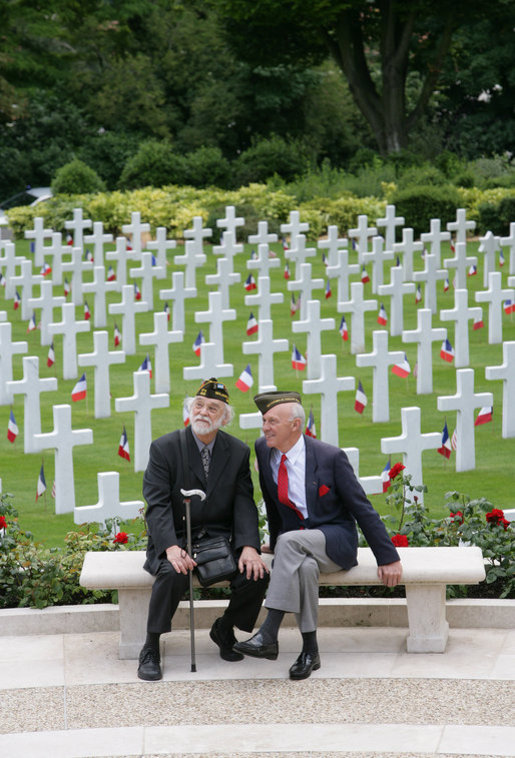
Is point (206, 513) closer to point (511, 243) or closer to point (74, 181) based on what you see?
point (511, 243)

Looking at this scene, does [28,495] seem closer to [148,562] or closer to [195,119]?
[148,562]

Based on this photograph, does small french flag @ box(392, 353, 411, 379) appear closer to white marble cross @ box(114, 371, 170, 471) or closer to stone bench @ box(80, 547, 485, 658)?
white marble cross @ box(114, 371, 170, 471)

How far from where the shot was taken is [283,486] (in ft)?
21.6

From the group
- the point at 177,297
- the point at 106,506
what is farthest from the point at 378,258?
the point at 106,506

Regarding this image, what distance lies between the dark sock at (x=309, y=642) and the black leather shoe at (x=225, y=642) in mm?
372

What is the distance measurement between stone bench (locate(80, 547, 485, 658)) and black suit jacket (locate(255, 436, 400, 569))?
0.44 ft

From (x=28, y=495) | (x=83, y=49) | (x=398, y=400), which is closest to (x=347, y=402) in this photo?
(x=398, y=400)

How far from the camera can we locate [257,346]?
43.0 feet

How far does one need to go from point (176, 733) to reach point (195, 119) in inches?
1427

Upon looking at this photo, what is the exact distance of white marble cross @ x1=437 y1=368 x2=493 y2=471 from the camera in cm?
1062

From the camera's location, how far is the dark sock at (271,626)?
6.39m

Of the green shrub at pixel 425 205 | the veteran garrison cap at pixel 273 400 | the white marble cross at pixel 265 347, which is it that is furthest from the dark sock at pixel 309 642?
the green shrub at pixel 425 205

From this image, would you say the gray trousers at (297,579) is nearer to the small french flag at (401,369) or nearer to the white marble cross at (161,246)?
the small french flag at (401,369)

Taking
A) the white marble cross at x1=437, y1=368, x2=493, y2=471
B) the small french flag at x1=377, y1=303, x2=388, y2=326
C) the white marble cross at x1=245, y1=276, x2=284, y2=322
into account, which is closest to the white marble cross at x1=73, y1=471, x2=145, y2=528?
the white marble cross at x1=437, y1=368, x2=493, y2=471
